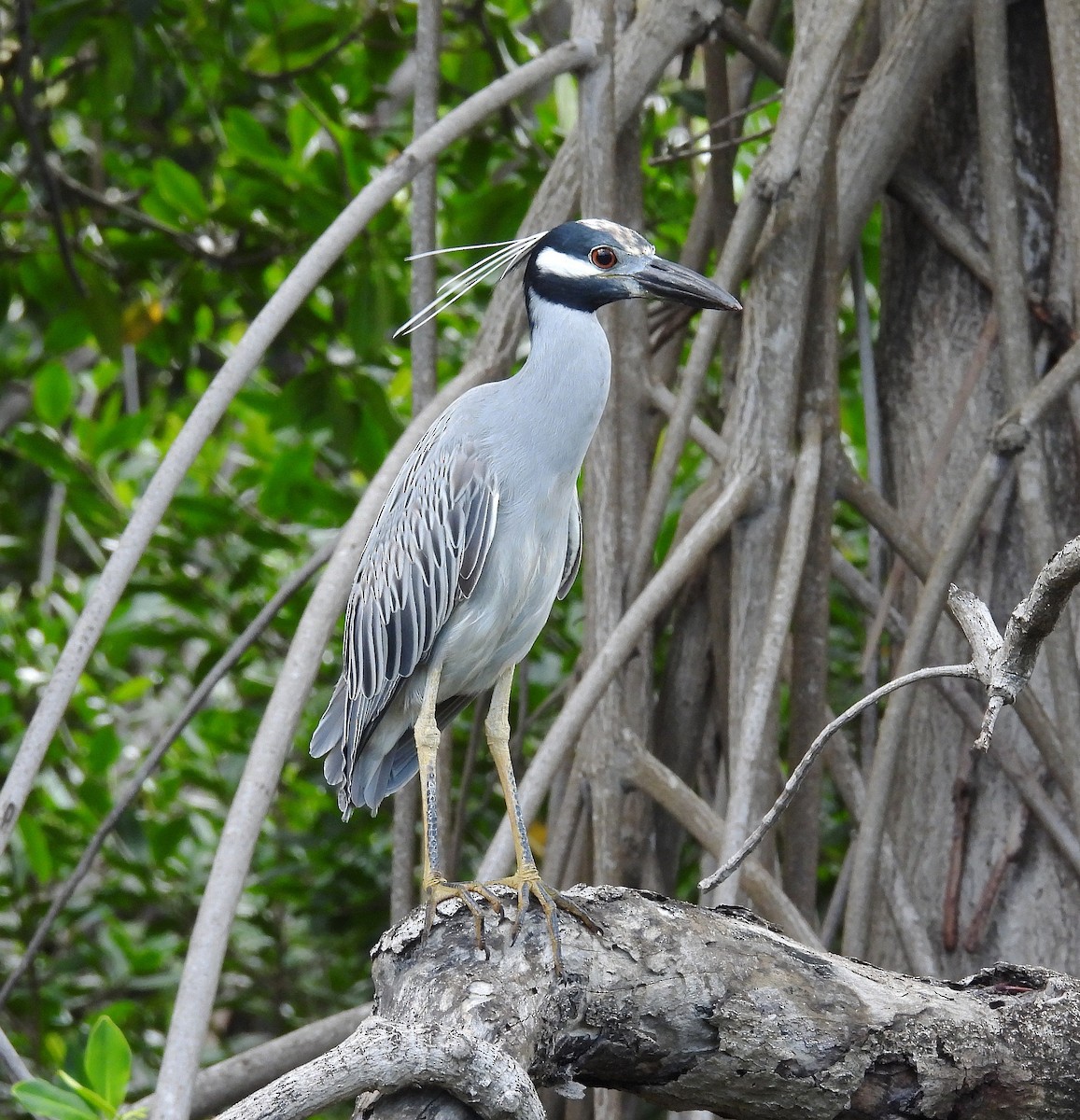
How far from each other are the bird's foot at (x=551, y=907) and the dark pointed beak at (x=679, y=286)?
1.01 metres

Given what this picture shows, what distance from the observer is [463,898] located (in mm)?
1976

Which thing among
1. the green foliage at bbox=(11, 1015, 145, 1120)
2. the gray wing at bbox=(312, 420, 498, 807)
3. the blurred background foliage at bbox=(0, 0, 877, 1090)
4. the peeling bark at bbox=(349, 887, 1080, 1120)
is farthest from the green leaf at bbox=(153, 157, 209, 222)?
the peeling bark at bbox=(349, 887, 1080, 1120)

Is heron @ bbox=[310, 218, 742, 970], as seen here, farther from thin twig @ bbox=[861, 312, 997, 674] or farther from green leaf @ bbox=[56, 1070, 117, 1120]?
thin twig @ bbox=[861, 312, 997, 674]

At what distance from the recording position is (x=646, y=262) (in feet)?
8.14

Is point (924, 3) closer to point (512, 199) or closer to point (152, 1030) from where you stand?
point (512, 199)

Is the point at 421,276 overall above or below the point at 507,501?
above

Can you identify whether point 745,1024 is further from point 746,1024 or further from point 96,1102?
point 96,1102

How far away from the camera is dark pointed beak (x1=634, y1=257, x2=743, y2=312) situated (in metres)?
2.46

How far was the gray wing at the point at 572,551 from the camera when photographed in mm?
2701

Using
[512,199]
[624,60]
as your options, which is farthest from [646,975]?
[512,199]

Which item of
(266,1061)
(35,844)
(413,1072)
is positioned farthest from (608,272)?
(35,844)

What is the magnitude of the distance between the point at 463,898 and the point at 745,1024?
427mm

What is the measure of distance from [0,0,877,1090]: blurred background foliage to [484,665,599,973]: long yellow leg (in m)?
1.23

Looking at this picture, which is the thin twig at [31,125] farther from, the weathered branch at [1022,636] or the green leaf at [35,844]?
the weathered branch at [1022,636]
